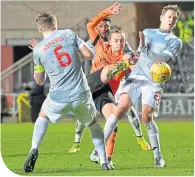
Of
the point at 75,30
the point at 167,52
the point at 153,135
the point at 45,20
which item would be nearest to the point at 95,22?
the point at 167,52

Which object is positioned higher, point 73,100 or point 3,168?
point 73,100

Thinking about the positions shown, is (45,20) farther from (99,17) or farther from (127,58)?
(127,58)

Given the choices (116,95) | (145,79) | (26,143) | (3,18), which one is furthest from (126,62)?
(3,18)

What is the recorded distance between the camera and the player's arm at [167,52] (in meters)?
11.8

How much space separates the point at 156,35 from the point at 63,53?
1617 millimetres

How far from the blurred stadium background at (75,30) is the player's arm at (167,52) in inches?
682

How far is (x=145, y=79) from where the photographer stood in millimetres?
12023

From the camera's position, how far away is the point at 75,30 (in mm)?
32125

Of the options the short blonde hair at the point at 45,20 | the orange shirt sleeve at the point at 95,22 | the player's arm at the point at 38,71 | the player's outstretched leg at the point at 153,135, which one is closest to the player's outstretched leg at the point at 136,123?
the orange shirt sleeve at the point at 95,22

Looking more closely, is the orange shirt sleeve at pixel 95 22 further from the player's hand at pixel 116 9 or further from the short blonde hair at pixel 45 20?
the short blonde hair at pixel 45 20

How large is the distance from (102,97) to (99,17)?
1.19 metres

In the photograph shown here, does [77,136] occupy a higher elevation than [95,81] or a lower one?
lower

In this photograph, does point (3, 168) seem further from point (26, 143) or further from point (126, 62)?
point (26, 143)

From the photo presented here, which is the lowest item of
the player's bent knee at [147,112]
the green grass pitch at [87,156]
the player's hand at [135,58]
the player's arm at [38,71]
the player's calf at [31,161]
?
the green grass pitch at [87,156]
